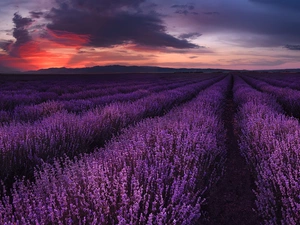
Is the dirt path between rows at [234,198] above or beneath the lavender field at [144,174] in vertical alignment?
beneath

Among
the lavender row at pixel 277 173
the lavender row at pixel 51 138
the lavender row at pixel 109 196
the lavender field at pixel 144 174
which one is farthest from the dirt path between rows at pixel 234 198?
the lavender row at pixel 51 138

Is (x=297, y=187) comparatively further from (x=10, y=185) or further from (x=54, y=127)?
(x=54, y=127)

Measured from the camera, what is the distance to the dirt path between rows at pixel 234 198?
2662 mm

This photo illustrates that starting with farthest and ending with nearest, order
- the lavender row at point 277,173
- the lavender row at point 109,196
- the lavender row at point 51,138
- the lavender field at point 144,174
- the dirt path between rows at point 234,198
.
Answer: the lavender row at point 51,138 < the dirt path between rows at point 234,198 < the lavender row at point 277,173 < the lavender field at point 144,174 < the lavender row at point 109,196

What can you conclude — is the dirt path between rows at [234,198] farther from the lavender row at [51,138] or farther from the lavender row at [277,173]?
the lavender row at [51,138]

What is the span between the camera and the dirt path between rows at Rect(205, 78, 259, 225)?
2.66 metres

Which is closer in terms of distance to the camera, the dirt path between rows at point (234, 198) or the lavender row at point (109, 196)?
the lavender row at point (109, 196)

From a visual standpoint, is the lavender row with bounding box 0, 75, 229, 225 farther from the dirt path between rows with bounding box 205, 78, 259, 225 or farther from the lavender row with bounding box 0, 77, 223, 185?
the lavender row with bounding box 0, 77, 223, 185

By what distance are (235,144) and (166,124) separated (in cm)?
208

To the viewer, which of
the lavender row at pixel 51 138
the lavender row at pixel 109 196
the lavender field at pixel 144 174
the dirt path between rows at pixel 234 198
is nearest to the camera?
the lavender row at pixel 109 196

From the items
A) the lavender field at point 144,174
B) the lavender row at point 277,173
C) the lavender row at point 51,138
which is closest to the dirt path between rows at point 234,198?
the lavender field at point 144,174

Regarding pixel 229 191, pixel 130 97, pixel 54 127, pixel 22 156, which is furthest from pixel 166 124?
pixel 130 97

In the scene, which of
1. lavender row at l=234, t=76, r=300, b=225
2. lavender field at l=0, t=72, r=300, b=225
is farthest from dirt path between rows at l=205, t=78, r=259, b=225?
lavender row at l=234, t=76, r=300, b=225

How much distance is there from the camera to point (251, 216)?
2703 millimetres
